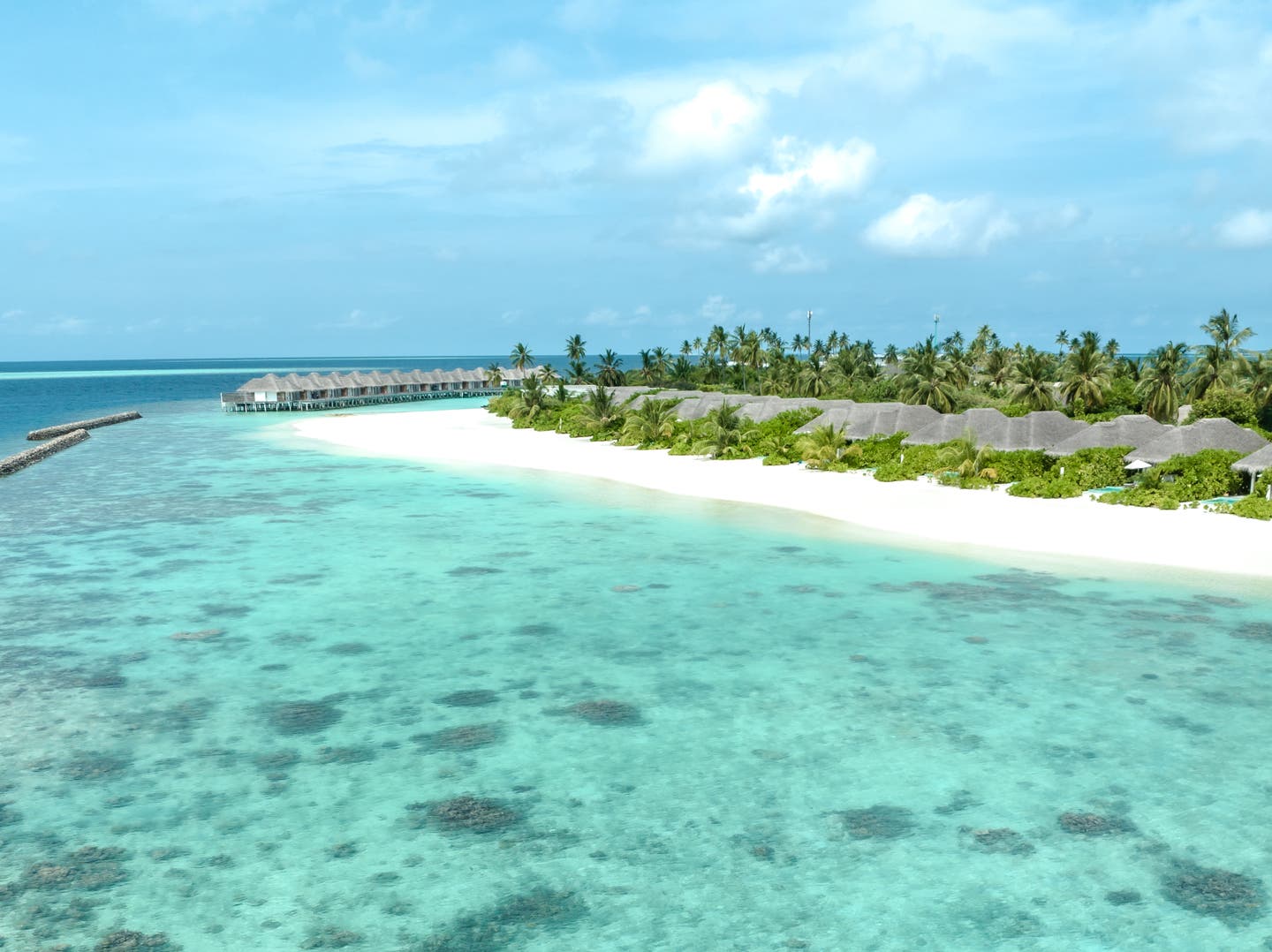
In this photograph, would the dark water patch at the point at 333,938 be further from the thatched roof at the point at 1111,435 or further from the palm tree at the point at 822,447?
the palm tree at the point at 822,447

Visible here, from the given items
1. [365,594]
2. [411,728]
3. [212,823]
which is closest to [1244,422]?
[365,594]

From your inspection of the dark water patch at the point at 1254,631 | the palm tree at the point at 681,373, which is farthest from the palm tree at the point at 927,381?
the dark water patch at the point at 1254,631

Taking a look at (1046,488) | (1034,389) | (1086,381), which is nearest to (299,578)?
(1046,488)

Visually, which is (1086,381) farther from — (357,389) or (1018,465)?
(357,389)

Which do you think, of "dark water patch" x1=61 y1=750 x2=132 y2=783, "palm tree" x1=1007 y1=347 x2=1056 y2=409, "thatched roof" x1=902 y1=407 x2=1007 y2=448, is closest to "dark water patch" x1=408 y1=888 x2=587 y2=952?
"dark water patch" x1=61 y1=750 x2=132 y2=783

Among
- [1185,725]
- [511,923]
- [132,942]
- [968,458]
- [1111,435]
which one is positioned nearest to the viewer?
[132,942]
